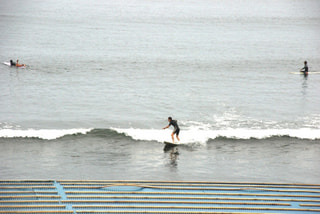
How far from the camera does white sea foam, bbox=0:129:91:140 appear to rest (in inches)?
914

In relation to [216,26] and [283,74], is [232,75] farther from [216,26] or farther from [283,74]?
[216,26]

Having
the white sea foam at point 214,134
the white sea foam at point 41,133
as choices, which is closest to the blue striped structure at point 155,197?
the white sea foam at point 214,134

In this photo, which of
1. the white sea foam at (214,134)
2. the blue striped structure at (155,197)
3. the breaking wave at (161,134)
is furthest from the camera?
the white sea foam at (214,134)

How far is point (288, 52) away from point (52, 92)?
38.4 meters

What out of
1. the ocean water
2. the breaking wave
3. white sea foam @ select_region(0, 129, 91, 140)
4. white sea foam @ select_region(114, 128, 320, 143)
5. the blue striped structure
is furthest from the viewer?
white sea foam @ select_region(114, 128, 320, 143)

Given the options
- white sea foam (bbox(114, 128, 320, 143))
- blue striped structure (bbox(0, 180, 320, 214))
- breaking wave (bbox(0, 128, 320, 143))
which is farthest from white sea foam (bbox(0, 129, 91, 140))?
blue striped structure (bbox(0, 180, 320, 214))

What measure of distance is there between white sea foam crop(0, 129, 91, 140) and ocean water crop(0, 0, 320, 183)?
59 millimetres

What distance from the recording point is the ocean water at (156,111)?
1912 cm

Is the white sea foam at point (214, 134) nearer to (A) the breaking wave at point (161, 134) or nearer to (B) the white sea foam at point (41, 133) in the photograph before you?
(A) the breaking wave at point (161, 134)

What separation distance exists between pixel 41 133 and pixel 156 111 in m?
9.17

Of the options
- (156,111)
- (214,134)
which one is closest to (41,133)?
(156,111)

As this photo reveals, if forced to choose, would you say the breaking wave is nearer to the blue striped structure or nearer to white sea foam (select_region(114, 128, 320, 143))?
white sea foam (select_region(114, 128, 320, 143))

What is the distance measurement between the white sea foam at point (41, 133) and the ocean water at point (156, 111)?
6cm

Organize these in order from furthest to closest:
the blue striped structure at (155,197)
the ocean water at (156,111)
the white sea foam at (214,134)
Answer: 1. the white sea foam at (214,134)
2. the ocean water at (156,111)
3. the blue striped structure at (155,197)
